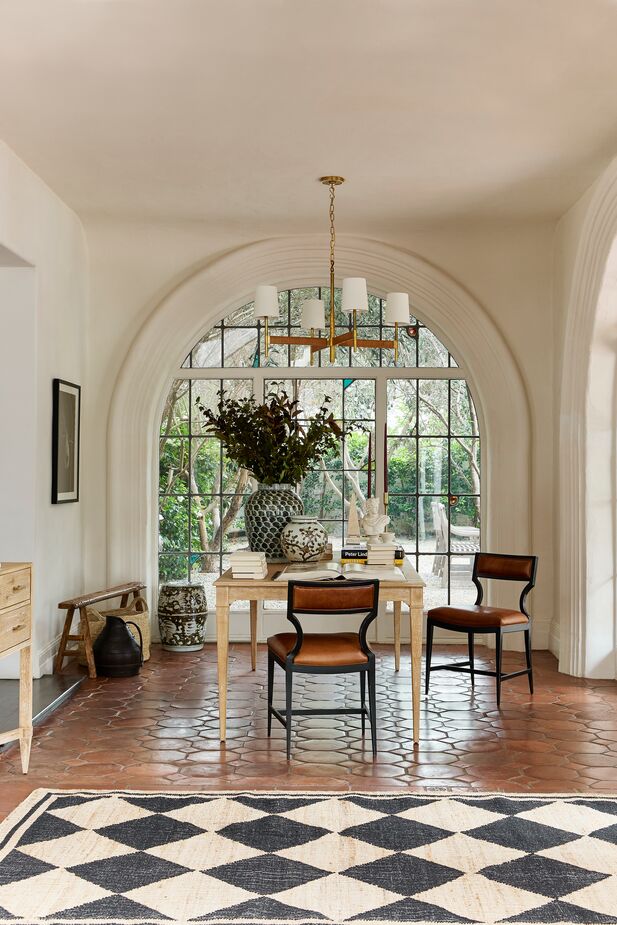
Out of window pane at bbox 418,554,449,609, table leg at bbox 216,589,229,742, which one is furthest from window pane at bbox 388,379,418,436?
table leg at bbox 216,589,229,742

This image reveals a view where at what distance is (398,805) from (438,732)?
1.23 metres

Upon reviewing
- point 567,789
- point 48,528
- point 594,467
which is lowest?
point 567,789

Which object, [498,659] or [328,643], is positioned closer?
[328,643]

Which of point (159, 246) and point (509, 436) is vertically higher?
point (159, 246)

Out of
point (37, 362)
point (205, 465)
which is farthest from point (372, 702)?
point (205, 465)

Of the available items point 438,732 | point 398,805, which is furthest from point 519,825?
point 438,732

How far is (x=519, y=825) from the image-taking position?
3.94 metres

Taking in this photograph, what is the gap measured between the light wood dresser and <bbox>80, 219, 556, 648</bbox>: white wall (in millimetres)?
3186

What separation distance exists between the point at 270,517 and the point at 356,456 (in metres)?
2.37

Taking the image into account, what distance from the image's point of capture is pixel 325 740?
5281 millimetres

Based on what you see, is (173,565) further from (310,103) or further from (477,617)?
(310,103)

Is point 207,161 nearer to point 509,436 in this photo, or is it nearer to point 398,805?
point 509,436

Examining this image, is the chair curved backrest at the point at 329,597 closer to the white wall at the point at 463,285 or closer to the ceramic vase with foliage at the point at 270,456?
the ceramic vase with foliage at the point at 270,456

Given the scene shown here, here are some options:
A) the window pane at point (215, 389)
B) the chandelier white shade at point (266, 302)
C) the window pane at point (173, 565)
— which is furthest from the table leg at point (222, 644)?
the window pane at point (215, 389)
